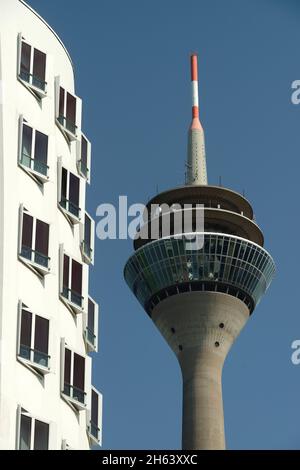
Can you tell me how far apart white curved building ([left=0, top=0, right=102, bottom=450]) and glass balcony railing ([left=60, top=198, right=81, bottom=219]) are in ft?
0.14

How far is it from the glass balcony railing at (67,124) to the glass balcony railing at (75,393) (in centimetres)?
825

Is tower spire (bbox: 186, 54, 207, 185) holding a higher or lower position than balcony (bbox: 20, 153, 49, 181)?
higher

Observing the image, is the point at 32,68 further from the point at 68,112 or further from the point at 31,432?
the point at 31,432

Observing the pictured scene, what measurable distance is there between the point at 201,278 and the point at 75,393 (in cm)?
11210

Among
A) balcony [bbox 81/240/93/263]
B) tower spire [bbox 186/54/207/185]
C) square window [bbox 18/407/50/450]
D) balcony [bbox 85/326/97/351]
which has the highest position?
tower spire [bbox 186/54/207/185]

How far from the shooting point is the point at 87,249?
115 feet

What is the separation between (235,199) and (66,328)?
112 metres

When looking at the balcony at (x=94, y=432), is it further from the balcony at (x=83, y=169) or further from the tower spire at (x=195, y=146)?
the tower spire at (x=195, y=146)

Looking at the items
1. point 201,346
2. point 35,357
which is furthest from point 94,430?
point 201,346

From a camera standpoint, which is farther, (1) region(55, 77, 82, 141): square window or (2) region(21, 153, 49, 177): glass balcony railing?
(1) region(55, 77, 82, 141): square window

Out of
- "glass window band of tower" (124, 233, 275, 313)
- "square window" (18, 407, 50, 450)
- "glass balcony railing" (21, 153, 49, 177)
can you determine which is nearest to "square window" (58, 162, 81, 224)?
"glass balcony railing" (21, 153, 49, 177)

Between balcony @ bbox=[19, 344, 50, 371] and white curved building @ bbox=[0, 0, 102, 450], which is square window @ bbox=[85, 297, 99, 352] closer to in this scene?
white curved building @ bbox=[0, 0, 102, 450]

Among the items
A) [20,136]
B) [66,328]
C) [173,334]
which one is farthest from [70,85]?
[173,334]

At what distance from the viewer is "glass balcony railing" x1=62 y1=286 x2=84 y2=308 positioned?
32469 millimetres
